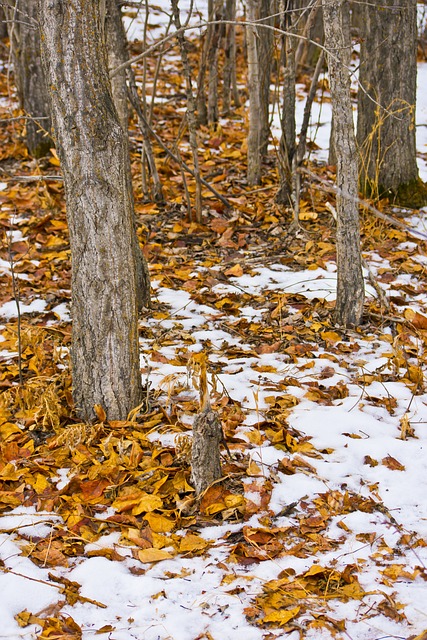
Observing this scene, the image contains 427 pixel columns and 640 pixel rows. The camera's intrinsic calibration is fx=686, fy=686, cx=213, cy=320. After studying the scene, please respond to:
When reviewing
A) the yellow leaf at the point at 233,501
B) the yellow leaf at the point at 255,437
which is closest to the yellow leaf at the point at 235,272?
the yellow leaf at the point at 255,437

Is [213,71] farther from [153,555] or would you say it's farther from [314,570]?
[314,570]

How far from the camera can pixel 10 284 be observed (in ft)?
15.6

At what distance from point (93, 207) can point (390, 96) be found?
12.2ft

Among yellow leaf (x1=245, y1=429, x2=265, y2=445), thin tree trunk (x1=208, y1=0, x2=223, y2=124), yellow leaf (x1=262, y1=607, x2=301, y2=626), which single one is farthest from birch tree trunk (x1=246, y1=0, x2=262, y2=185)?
yellow leaf (x1=262, y1=607, x2=301, y2=626)

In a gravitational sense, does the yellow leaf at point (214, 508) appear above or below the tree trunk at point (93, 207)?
below

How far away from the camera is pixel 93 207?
3.00 metres

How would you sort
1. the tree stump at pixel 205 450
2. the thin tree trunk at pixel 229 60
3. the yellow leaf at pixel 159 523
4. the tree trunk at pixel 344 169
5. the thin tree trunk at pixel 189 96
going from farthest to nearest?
the thin tree trunk at pixel 229 60 < the thin tree trunk at pixel 189 96 < the tree trunk at pixel 344 169 < the tree stump at pixel 205 450 < the yellow leaf at pixel 159 523

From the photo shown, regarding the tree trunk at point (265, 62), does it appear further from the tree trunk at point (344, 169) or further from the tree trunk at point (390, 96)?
Answer: the tree trunk at point (344, 169)

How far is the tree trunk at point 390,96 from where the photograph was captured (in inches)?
223

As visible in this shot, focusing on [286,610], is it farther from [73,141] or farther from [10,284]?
[10,284]

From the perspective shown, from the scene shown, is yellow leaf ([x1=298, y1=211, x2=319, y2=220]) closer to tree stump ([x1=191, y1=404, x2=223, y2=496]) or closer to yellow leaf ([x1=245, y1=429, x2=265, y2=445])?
yellow leaf ([x1=245, y1=429, x2=265, y2=445])

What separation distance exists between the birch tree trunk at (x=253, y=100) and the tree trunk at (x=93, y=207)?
3115 mm

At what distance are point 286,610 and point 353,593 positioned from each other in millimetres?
239

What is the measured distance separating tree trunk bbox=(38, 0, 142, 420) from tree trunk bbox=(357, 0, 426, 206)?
10.2 ft
